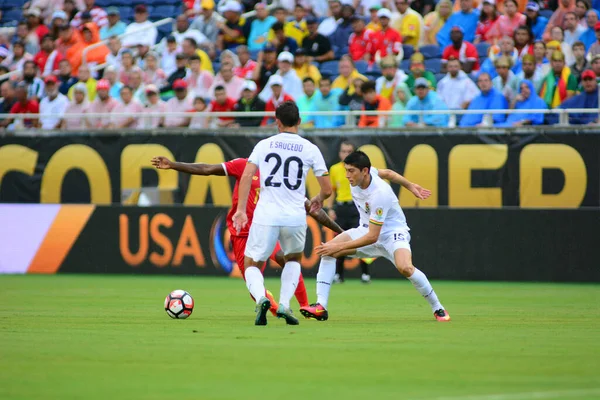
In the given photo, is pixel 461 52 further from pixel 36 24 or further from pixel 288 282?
pixel 36 24

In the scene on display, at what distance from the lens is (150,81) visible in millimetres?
25250

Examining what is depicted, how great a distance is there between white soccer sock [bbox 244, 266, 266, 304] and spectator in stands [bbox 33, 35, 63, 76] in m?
→ 16.8

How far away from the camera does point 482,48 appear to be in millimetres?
22562

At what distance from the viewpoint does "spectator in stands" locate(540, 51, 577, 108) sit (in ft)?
66.2

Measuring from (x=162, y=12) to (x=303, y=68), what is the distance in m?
6.92

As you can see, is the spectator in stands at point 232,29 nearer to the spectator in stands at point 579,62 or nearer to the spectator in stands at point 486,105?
the spectator in stands at point 486,105

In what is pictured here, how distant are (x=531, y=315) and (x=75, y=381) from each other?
720cm

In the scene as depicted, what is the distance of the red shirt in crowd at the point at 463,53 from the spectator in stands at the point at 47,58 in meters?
10.1

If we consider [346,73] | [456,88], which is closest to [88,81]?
[346,73]

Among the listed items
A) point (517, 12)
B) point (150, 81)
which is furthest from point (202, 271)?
point (517, 12)

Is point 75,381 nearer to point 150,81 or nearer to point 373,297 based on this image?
point 373,297

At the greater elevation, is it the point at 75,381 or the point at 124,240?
the point at 75,381

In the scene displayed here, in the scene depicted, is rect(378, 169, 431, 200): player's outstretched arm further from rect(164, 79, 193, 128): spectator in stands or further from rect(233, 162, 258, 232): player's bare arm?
rect(164, 79, 193, 128): spectator in stands

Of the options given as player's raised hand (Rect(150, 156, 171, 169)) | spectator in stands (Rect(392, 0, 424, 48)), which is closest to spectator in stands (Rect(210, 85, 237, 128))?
spectator in stands (Rect(392, 0, 424, 48))
